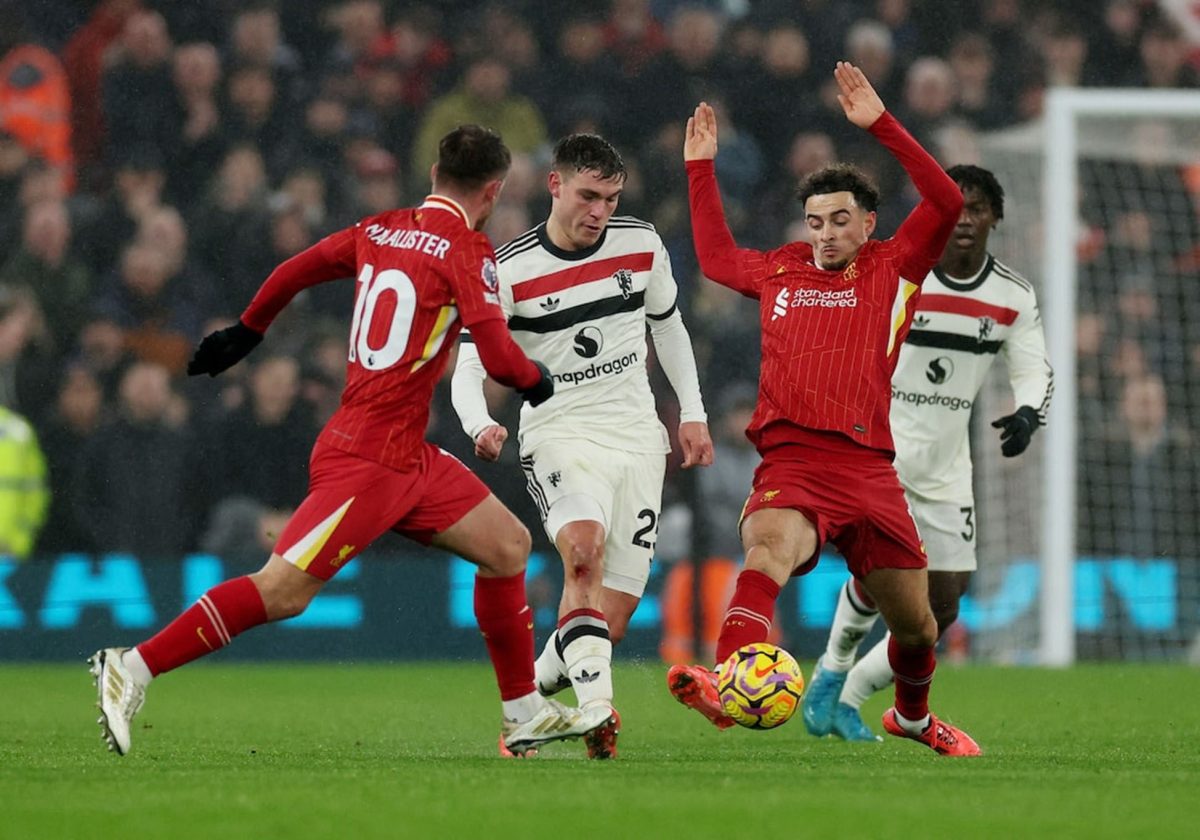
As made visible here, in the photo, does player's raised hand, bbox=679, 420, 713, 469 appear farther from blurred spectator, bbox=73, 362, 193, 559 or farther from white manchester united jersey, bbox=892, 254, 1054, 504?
blurred spectator, bbox=73, 362, 193, 559

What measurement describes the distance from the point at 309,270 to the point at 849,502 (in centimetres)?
182

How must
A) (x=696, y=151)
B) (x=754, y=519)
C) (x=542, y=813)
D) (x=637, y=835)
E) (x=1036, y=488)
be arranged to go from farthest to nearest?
(x=1036, y=488) → (x=696, y=151) → (x=754, y=519) → (x=542, y=813) → (x=637, y=835)

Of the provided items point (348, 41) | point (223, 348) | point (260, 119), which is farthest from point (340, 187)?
point (223, 348)

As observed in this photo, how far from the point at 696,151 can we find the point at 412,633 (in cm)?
577

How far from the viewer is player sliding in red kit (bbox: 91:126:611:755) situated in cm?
574

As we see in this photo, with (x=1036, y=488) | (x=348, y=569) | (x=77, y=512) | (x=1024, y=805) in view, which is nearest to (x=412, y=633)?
(x=348, y=569)

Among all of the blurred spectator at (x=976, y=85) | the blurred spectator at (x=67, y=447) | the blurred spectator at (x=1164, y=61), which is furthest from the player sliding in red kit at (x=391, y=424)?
the blurred spectator at (x=1164, y=61)

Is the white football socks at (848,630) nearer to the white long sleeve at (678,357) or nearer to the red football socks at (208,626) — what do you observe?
the white long sleeve at (678,357)

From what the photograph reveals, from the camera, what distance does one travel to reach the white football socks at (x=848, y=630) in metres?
7.95

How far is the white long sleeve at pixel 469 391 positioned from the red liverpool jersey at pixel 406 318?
1.74ft

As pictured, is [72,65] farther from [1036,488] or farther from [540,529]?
[1036,488]

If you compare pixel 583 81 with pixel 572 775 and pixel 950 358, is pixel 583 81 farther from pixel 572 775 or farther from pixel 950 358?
pixel 572 775

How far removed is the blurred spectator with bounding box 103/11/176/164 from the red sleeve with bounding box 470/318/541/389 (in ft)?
25.1

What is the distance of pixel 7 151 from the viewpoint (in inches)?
503
